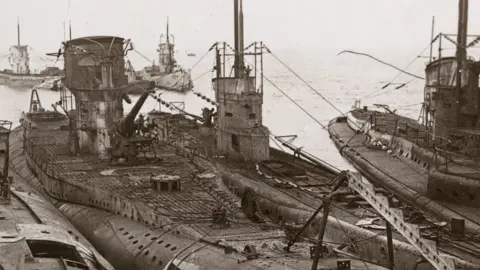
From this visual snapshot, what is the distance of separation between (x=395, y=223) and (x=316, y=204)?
11093 millimetres

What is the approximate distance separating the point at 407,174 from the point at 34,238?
17.6 metres

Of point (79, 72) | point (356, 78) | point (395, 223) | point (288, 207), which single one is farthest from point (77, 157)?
point (356, 78)

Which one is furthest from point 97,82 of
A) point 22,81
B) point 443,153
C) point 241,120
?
point 22,81

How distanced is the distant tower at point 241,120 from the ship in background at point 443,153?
228 inches

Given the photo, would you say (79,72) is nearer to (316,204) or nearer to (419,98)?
(316,204)

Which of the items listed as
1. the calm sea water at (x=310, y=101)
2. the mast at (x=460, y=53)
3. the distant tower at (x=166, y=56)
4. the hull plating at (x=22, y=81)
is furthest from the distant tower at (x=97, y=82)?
the hull plating at (x=22, y=81)

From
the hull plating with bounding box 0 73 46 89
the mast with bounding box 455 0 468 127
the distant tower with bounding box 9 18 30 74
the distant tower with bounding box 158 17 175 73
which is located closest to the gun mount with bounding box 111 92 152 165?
the mast with bounding box 455 0 468 127

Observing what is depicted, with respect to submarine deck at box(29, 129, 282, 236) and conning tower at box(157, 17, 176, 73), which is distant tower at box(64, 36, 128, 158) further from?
conning tower at box(157, 17, 176, 73)

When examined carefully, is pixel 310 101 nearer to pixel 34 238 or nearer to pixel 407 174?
pixel 407 174

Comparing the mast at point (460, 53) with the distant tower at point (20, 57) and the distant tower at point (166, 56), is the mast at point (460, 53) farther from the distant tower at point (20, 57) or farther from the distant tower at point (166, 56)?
the distant tower at point (20, 57)

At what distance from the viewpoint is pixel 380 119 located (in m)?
42.8

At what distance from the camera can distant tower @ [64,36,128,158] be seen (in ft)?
93.0

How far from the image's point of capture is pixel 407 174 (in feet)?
96.2

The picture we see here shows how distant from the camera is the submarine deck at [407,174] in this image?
17.9m
